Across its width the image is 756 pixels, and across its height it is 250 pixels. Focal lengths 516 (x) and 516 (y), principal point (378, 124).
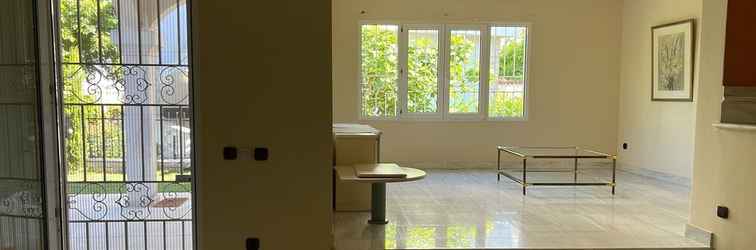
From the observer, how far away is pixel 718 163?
11.8 feet

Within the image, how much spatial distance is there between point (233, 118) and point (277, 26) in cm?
61

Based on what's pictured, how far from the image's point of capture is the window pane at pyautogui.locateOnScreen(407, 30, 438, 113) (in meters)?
6.98

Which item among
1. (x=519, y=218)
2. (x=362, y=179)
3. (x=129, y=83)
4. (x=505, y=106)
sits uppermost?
(x=129, y=83)


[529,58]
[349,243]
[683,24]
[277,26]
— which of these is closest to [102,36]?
[277,26]

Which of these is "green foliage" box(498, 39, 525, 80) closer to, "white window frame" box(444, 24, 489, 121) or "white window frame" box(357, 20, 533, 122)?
"white window frame" box(357, 20, 533, 122)

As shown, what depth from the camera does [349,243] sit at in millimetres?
3613

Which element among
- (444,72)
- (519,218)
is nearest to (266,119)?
(519,218)

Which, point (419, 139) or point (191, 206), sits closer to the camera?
point (191, 206)

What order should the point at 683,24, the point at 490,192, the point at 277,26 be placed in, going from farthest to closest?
1. the point at 683,24
2. the point at 490,192
3. the point at 277,26

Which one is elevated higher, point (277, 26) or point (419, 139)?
point (277, 26)

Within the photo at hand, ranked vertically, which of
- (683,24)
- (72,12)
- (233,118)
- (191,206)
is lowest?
(191,206)

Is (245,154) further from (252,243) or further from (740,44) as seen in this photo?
(740,44)

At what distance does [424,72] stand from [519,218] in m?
3.10

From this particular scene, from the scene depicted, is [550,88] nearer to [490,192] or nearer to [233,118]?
[490,192]
